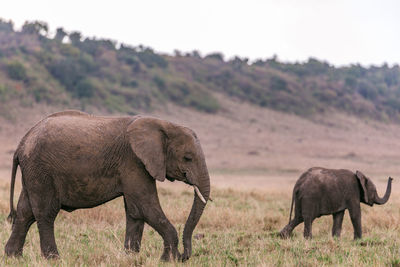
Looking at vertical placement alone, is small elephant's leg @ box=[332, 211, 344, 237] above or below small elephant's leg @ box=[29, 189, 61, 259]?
below

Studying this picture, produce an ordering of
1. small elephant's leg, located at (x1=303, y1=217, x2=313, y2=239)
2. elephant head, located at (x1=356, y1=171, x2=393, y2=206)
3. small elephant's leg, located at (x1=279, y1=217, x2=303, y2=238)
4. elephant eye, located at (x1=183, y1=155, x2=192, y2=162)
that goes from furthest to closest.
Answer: elephant head, located at (x1=356, y1=171, x2=393, y2=206) < small elephant's leg, located at (x1=279, y1=217, x2=303, y2=238) < small elephant's leg, located at (x1=303, y1=217, x2=313, y2=239) < elephant eye, located at (x1=183, y1=155, x2=192, y2=162)

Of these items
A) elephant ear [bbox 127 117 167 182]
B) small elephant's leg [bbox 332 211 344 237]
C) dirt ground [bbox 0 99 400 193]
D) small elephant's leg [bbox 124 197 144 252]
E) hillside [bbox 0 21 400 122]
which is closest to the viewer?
elephant ear [bbox 127 117 167 182]

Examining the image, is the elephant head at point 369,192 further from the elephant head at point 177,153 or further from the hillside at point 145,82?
the hillside at point 145,82

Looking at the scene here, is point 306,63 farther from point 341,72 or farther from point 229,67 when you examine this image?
point 229,67

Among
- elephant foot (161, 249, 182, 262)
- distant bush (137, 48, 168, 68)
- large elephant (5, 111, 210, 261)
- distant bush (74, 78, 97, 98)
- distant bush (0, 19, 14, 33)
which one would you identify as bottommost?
distant bush (74, 78, 97, 98)

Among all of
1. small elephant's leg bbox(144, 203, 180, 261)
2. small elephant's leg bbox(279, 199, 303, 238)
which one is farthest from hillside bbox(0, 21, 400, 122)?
small elephant's leg bbox(144, 203, 180, 261)

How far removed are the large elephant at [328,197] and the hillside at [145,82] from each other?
3125cm

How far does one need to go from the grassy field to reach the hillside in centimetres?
2886

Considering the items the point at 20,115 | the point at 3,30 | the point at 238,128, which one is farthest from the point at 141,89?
the point at 3,30

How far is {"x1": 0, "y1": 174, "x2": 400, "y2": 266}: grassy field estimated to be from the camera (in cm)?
626

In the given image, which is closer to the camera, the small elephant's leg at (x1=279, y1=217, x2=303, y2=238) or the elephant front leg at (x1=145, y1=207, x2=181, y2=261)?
the elephant front leg at (x1=145, y1=207, x2=181, y2=261)

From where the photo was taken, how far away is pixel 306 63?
249 feet

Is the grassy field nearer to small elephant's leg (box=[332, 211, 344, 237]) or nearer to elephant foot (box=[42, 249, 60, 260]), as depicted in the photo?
elephant foot (box=[42, 249, 60, 260])

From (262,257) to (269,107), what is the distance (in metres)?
46.5
